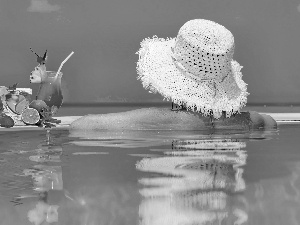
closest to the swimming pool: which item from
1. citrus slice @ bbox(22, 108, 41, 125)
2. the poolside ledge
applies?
citrus slice @ bbox(22, 108, 41, 125)

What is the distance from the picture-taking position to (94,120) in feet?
16.0

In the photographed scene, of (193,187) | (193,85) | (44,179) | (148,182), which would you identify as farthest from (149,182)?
(193,85)

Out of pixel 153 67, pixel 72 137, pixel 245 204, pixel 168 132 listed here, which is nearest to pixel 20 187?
pixel 245 204

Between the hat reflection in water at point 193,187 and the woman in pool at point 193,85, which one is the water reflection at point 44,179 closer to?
the hat reflection in water at point 193,187

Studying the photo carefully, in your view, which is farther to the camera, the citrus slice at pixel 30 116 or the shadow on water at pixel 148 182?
the citrus slice at pixel 30 116

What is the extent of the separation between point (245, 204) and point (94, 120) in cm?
321

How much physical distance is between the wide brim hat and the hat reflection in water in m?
1.66

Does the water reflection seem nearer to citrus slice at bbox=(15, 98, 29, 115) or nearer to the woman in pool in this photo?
citrus slice at bbox=(15, 98, 29, 115)

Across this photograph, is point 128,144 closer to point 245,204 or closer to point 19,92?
point 19,92

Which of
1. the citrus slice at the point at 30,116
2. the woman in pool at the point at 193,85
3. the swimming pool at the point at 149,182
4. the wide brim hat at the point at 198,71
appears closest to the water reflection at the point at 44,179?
the swimming pool at the point at 149,182

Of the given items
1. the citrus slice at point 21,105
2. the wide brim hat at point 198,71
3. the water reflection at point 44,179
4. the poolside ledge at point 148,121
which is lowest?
the water reflection at point 44,179

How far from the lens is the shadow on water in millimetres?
1588

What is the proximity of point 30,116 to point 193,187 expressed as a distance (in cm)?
284

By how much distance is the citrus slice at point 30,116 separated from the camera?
4.63m
